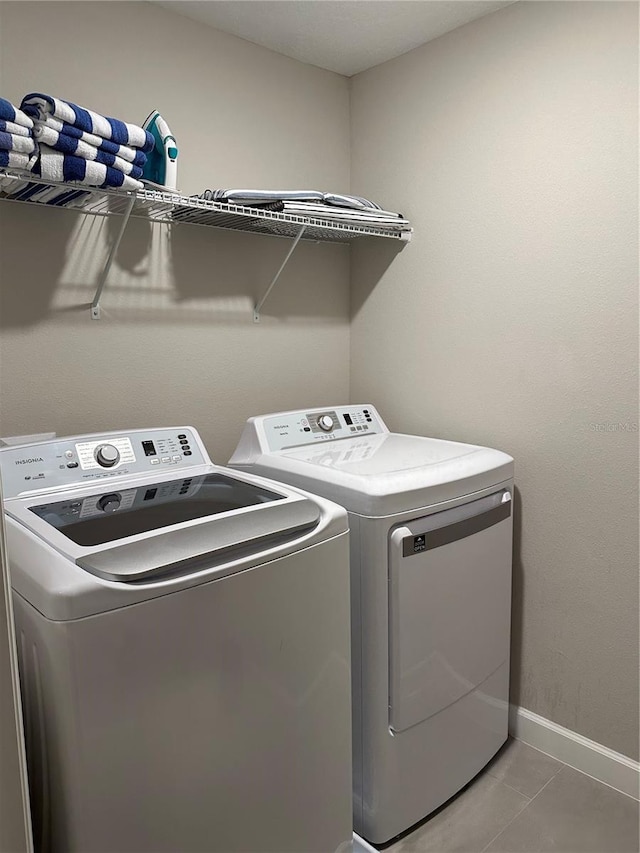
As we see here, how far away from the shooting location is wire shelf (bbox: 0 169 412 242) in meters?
1.62

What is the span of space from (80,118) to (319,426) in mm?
1179

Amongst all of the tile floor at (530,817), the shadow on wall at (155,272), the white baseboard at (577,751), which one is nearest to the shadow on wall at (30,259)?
the shadow on wall at (155,272)

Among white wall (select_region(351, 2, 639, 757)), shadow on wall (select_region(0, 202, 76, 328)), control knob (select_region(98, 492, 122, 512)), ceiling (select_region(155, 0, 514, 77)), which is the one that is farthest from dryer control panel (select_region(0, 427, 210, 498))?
ceiling (select_region(155, 0, 514, 77))

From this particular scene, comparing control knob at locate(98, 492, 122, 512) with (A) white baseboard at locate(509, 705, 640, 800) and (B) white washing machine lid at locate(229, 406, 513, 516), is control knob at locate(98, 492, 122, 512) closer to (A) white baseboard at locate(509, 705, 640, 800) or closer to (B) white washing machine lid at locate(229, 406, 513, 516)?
(B) white washing machine lid at locate(229, 406, 513, 516)

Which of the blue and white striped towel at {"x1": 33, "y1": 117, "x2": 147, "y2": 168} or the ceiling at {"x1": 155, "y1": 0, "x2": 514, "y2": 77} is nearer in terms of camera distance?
the blue and white striped towel at {"x1": 33, "y1": 117, "x2": 147, "y2": 168}

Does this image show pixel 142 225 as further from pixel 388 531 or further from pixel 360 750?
pixel 360 750

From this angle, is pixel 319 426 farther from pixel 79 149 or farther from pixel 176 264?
pixel 79 149

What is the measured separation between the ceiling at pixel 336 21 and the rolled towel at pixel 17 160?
0.91 metres

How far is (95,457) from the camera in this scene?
1673 millimetres

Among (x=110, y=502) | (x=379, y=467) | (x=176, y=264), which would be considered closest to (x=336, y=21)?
(x=176, y=264)

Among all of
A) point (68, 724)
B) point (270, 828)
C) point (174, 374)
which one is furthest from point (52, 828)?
point (174, 374)

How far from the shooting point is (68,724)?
3.45ft

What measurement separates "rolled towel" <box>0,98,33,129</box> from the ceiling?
0.87 metres

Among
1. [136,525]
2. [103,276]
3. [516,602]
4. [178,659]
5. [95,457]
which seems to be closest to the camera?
[178,659]
